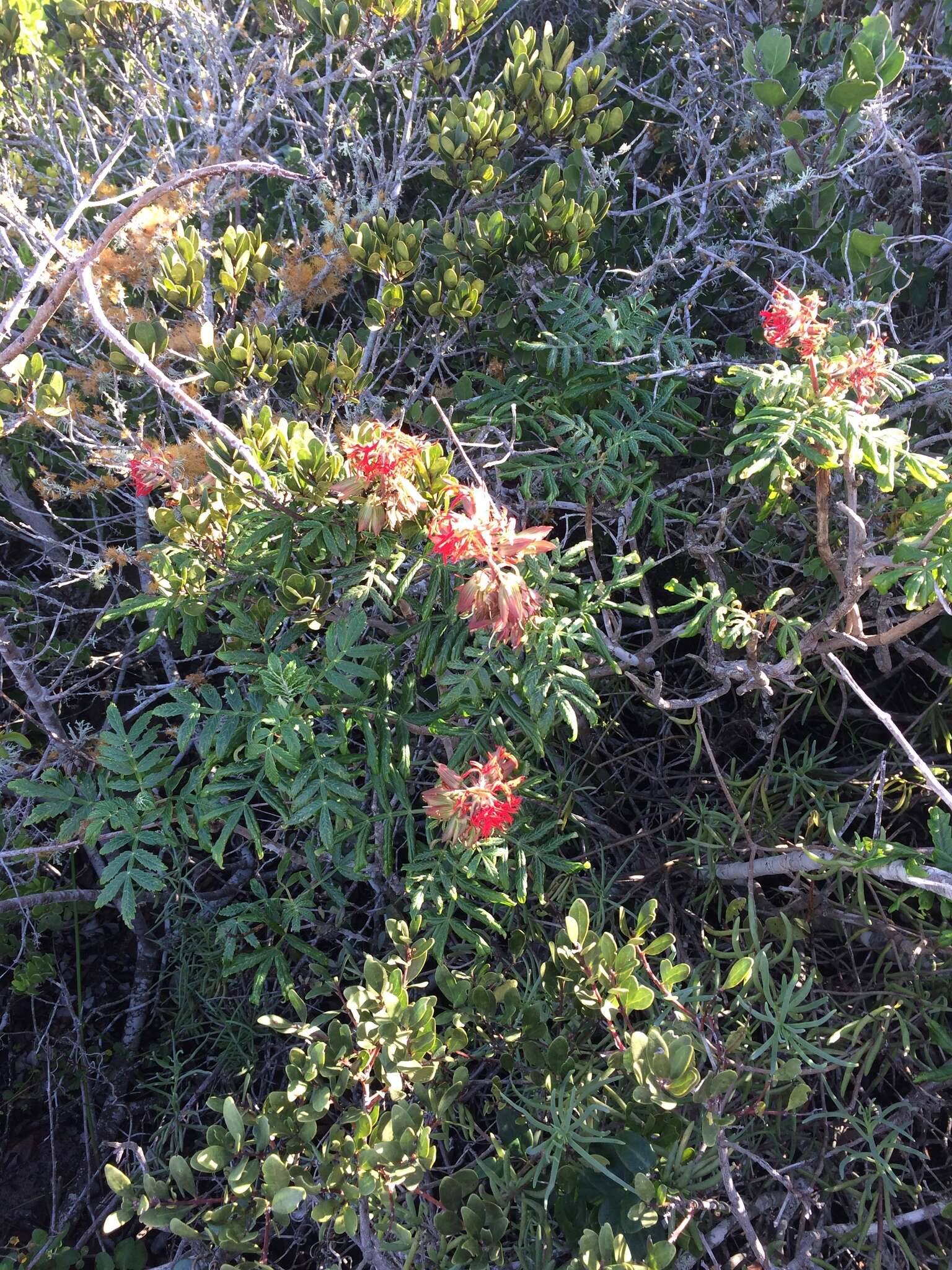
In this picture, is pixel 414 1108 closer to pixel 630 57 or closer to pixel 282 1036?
pixel 282 1036

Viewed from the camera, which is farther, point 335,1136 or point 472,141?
point 472,141

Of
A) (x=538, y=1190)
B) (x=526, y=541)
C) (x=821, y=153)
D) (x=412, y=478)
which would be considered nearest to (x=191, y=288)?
(x=412, y=478)

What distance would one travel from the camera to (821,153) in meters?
2.00

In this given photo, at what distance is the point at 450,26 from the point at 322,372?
1.00m

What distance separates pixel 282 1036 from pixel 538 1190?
756mm

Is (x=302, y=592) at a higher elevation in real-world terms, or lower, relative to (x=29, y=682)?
higher

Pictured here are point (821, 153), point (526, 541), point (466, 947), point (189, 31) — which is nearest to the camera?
point (526, 541)

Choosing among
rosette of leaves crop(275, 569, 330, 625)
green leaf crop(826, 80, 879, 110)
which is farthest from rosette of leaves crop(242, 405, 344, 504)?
green leaf crop(826, 80, 879, 110)

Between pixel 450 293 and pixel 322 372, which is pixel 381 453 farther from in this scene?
pixel 450 293

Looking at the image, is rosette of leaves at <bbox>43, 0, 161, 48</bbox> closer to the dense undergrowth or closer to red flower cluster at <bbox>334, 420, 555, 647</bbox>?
the dense undergrowth

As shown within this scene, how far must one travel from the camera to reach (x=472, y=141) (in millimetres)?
2037

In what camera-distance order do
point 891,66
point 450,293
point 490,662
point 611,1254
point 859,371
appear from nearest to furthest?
point 611,1254 → point 859,371 → point 490,662 → point 891,66 → point 450,293

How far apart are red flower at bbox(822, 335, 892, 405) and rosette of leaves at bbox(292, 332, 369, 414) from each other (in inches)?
35.1

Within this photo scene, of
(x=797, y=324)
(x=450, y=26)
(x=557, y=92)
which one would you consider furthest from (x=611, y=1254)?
(x=450, y=26)
